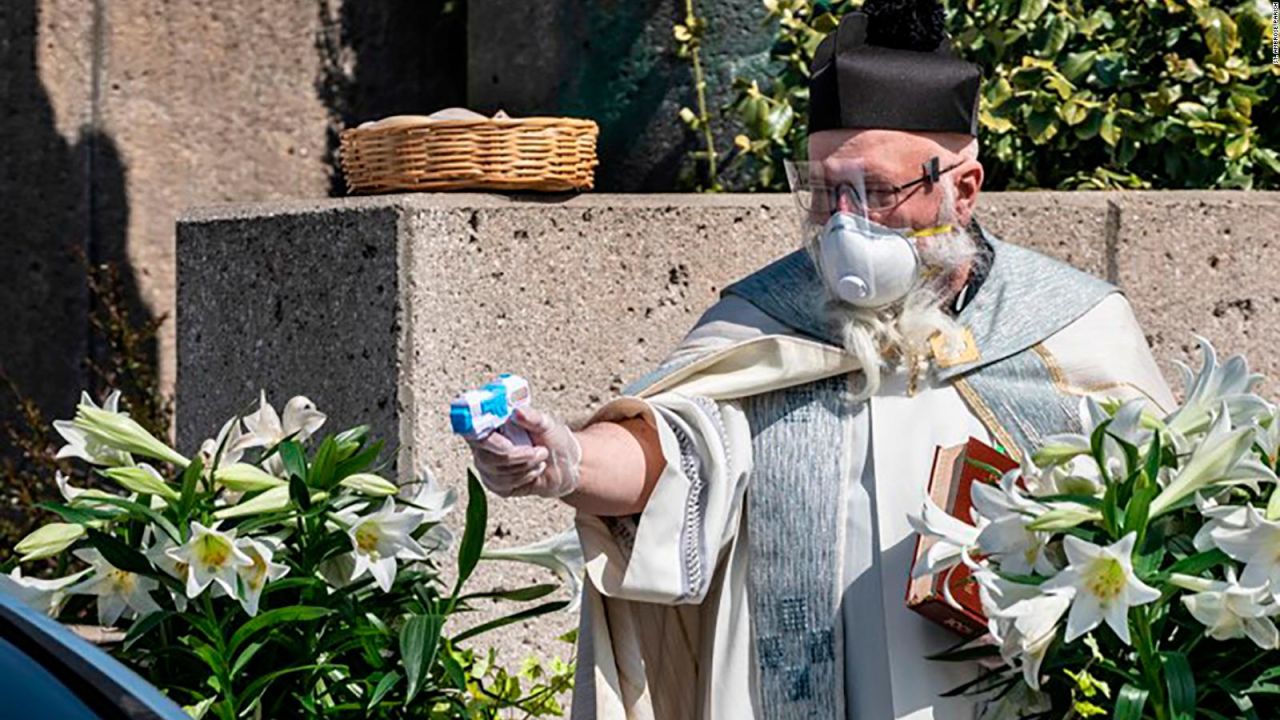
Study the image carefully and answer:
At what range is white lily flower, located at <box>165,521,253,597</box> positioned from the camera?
288cm

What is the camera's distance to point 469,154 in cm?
420

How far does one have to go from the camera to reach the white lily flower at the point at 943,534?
291cm

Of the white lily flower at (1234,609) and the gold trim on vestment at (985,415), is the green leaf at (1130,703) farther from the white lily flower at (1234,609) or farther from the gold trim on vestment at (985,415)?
the gold trim on vestment at (985,415)

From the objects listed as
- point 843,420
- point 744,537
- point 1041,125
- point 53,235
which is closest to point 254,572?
point 744,537

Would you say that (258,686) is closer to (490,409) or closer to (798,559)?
(490,409)

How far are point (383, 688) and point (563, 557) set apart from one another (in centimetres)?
44

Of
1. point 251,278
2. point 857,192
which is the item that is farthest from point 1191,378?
point 251,278

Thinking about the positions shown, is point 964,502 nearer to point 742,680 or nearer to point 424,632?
point 742,680

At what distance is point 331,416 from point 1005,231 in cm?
129

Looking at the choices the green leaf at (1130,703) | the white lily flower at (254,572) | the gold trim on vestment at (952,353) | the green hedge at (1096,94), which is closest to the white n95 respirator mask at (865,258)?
the gold trim on vestment at (952,353)

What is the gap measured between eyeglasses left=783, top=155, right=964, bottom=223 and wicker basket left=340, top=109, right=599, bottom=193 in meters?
0.99

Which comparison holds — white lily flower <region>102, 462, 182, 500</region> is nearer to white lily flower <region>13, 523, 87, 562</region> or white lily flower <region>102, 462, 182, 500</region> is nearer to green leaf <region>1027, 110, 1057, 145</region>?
white lily flower <region>13, 523, 87, 562</region>

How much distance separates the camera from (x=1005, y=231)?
4504mm

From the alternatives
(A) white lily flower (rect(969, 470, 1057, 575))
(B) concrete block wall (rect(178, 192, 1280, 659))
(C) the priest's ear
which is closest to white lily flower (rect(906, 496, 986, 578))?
(A) white lily flower (rect(969, 470, 1057, 575))
